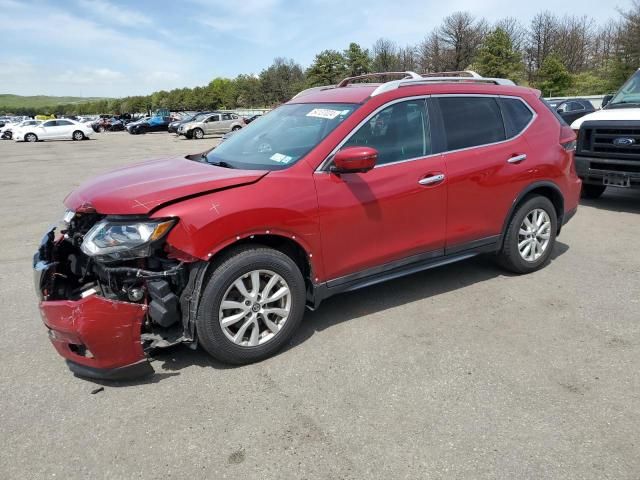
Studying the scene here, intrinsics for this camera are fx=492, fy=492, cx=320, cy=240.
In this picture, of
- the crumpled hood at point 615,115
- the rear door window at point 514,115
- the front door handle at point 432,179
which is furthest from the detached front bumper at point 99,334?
the crumpled hood at point 615,115

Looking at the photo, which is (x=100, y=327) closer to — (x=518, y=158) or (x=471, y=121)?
(x=471, y=121)

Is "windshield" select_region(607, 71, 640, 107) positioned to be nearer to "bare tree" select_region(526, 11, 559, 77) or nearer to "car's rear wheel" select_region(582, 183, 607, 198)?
"car's rear wheel" select_region(582, 183, 607, 198)

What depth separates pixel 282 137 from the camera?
4102 mm

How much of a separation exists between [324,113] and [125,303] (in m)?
2.15

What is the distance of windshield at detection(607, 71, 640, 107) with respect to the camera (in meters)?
8.02

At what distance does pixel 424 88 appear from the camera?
13.7 ft

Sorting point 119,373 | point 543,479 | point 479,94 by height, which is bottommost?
point 543,479

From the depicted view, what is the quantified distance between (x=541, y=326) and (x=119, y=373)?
3.12m

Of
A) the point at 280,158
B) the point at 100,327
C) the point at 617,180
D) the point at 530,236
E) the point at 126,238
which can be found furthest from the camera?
the point at 617,180

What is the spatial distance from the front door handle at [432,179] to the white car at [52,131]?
125 feet

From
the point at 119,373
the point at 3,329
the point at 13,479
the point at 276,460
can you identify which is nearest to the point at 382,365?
the point at 276,460

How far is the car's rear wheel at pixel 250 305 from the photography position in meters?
3.18

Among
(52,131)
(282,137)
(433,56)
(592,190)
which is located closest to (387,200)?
(282,137)

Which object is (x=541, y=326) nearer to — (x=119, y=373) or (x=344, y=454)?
(x=344, y=454)
